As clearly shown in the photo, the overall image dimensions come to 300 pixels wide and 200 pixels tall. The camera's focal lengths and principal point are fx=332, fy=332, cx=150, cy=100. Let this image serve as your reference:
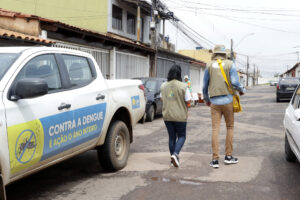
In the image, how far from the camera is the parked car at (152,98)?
38.5 feet

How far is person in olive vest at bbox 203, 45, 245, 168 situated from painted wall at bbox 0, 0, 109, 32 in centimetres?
1607

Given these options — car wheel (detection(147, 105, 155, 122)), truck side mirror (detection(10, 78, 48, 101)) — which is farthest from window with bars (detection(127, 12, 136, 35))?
truck side mirror (detection(10, 78, 48, 101))

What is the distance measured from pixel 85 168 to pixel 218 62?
2834mm

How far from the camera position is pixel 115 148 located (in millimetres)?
5316

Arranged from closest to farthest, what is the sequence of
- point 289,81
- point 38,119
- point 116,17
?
point 38,119, point 289,81, point 116,17

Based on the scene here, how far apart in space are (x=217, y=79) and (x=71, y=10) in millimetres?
17256

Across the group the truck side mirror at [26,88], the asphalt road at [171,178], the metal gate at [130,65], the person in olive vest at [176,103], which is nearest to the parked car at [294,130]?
the asphalt road at [171,178]

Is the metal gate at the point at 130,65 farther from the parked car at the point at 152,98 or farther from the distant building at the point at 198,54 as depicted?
the distant building at the point at 198,54

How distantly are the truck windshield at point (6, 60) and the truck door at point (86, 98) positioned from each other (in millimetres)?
770

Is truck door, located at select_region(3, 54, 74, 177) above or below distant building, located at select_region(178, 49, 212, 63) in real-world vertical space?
below

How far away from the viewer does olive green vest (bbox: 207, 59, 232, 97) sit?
5449 millimetres

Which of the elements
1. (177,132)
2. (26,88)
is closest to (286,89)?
(177,132)

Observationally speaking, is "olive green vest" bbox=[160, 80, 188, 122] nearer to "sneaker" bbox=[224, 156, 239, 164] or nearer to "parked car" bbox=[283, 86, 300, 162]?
"sneaker" bbox=[224, 156, 239, 164]

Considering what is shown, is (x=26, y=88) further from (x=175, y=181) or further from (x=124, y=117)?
(x=124, y=117)
